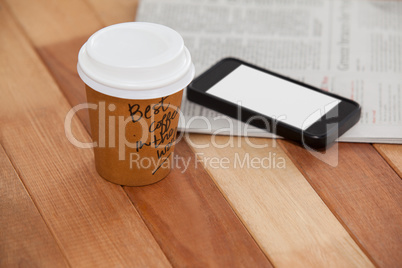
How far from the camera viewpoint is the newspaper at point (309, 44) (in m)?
0.79

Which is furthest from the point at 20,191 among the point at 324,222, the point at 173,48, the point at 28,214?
the point at 324,222

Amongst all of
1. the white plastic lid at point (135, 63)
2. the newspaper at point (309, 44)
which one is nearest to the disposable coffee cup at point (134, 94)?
the white plastic lid at point (135, 63)

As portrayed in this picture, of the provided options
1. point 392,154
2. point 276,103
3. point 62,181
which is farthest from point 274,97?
point 62,181

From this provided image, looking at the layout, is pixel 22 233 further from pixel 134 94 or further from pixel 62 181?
pixel 134 94

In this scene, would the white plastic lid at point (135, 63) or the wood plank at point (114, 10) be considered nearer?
the white plastic lid at point (135, 63)

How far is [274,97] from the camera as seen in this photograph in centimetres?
78

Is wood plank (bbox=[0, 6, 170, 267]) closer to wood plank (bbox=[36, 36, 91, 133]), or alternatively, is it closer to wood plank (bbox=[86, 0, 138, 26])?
wood plank (bbox=[36, 36, 91, 133])

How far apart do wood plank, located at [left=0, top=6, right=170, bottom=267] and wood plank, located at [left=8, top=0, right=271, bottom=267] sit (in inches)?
0.7

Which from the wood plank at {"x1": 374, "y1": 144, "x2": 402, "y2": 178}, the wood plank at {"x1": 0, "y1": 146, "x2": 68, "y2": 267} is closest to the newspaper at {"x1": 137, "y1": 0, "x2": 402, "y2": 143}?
the wood plank at {"x1": 374, "y1": 144, "x2": 402, "y2": 178}

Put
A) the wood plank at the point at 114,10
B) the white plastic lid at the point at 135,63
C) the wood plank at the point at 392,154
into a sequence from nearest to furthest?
the white plastic lid at the point at 135,63 < the wood plank at the point at 392,154 < the wood plank at the point at 114,10

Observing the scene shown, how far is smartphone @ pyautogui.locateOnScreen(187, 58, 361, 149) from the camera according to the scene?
74 centimetres

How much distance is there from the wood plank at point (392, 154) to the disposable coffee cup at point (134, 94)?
0.28m

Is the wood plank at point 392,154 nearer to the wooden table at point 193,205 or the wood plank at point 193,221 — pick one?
the wooden table at point 193,205

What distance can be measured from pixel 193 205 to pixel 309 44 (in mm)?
407
